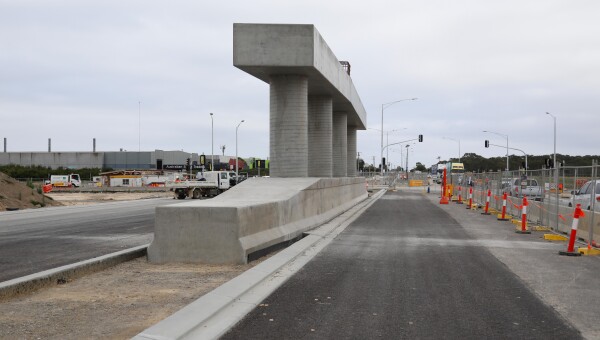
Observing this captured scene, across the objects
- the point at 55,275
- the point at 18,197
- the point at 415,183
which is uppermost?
the point at 55,275

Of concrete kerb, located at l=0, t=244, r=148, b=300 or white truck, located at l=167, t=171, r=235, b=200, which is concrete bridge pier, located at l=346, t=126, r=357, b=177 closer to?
white truck, located at l=167, t=171, r=235, b=200

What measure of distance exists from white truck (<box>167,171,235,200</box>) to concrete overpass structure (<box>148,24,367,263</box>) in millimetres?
14990

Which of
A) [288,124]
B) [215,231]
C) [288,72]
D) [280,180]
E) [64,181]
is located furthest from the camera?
[64,181]

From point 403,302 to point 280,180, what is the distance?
10777 mm

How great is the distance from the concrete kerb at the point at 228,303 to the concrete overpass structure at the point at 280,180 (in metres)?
0.85

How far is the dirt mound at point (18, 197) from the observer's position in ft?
103

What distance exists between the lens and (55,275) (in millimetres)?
8477

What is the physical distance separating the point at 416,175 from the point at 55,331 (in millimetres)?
90246

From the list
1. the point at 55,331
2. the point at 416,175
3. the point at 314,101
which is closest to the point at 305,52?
the point at 314,101

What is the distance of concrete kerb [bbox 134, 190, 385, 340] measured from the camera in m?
5.69

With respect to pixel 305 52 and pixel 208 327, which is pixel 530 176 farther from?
pixel 208 327

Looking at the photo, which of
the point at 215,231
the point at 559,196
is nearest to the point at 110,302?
the point at 215,231

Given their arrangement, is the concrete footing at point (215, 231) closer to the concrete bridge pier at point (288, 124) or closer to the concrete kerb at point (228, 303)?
the concrete kerb at point (228, 303)

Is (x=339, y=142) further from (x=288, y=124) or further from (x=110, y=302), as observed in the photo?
(x=110, y=302)
